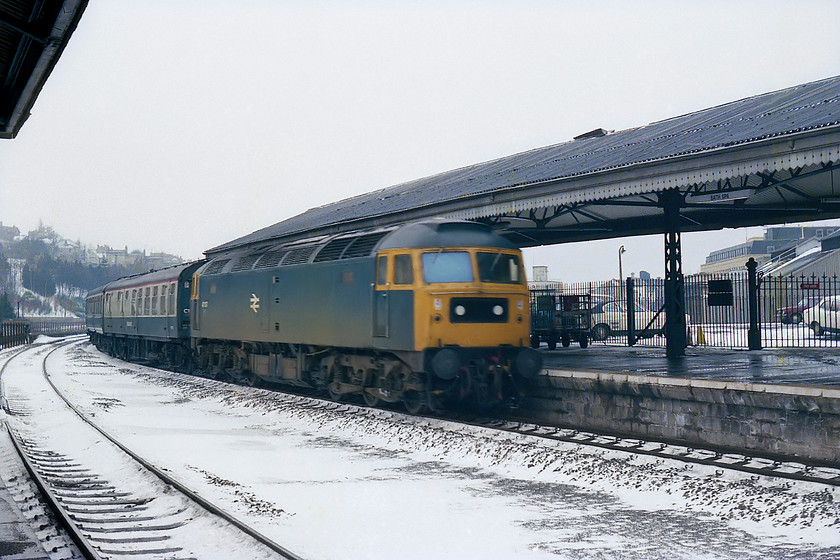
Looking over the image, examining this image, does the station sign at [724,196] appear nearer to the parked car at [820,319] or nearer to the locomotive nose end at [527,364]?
the locomotive nose end at [527,364]

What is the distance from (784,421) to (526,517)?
4376mm

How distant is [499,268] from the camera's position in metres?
14.1

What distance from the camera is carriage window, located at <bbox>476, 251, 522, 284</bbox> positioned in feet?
45.5

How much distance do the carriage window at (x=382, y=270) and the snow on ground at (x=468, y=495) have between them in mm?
2272

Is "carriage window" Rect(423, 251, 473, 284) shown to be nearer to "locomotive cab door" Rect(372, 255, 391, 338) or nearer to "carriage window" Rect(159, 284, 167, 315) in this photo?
"locomotive cab door" Rect(372, 255, 391, 338)

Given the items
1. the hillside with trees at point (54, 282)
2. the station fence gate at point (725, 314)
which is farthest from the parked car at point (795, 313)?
the hillside with trees at point (54, 282)

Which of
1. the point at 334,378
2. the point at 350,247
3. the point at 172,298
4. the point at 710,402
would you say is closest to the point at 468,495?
the point at 710,402

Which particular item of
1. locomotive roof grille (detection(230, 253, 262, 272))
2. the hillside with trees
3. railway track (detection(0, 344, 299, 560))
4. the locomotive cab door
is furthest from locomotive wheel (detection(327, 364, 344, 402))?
the hillside with trees

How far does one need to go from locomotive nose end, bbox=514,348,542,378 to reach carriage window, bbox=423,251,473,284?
4.92 feet

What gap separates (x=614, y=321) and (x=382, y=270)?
26.4 metres

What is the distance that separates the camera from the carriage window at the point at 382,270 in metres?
14.1

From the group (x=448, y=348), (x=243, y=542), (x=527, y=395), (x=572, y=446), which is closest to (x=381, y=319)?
(x=448, y=348)

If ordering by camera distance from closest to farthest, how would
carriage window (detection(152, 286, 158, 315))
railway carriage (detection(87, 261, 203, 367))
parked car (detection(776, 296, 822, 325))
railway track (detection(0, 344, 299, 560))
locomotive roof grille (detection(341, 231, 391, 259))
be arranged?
railway track (detection(0, 344, 299, 560)) < locomotive roof grille (detection(341, 231, 391, 259)) < railway carriage (detection(87, 261, 203, 367)) < carriage window (detection(152, 286, 158, 315)) < parked car (detection(776, 296, 822, 325))

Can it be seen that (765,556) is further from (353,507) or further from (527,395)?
(527,395)
